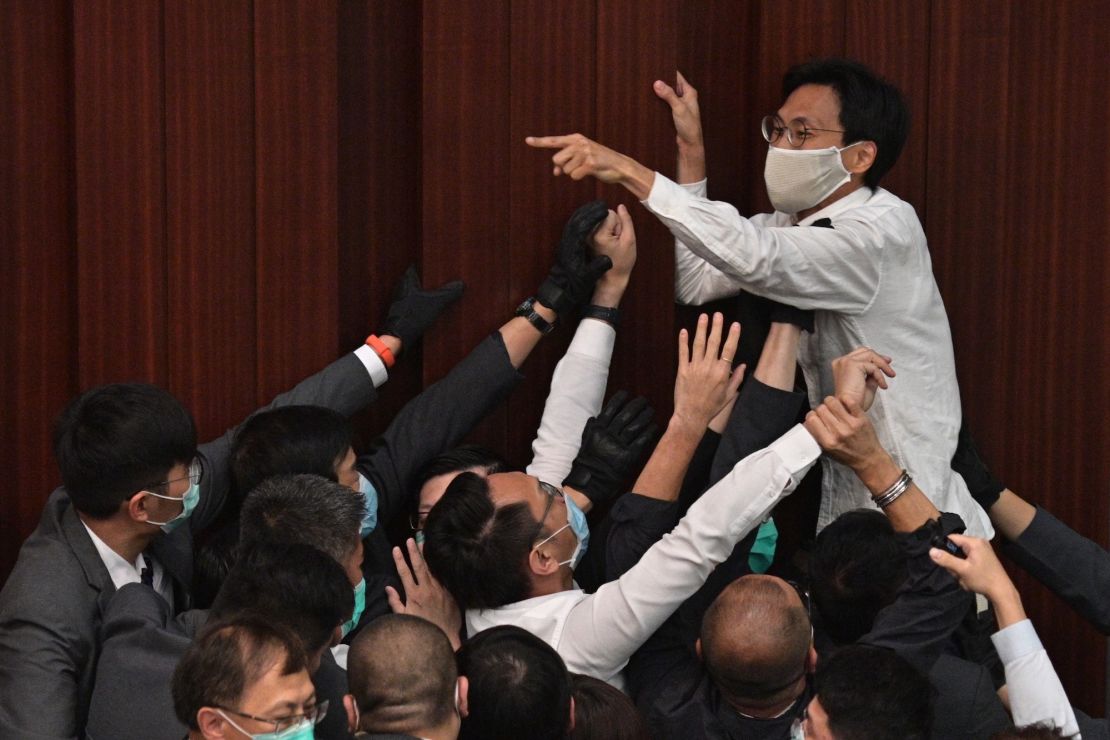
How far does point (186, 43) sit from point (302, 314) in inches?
23.2

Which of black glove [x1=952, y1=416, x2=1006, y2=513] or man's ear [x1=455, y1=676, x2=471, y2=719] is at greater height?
black glove [x1=952, y1=416, x2=1006, y2=513]

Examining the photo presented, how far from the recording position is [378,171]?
319 centimetres

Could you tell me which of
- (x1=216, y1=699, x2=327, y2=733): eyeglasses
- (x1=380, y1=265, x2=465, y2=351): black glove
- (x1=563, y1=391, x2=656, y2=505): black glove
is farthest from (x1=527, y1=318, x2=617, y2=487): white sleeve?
(x1=216, y1=699, x2=327, y2=733): eyeglasses

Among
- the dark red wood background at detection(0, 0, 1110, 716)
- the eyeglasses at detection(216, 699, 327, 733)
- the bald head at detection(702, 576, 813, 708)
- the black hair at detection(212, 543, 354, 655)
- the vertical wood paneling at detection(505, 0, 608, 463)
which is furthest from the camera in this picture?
the vertical wood paneling at detection(505, 0, 608, 463)

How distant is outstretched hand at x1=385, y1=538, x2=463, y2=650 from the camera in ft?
8.95

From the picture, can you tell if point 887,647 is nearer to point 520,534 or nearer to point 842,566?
point 842,566

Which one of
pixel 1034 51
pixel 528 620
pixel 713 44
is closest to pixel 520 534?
pixel 528 620

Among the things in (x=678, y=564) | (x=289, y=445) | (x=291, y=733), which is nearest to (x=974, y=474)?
(x=678, y=564)

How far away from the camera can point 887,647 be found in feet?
7.58

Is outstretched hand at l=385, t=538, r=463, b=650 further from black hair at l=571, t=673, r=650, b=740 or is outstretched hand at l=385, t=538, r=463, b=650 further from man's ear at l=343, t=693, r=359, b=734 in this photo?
man's ear at l=343, t=693, r=359, b=734

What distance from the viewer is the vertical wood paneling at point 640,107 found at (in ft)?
10.3

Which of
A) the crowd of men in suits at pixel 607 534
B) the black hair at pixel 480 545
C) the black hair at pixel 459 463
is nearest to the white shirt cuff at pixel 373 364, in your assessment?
the crowd of men in suits at pixel 607 534

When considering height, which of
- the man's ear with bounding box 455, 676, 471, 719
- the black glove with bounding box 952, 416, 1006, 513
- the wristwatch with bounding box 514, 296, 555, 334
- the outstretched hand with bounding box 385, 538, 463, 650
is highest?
the wristwatch with bounding box 514, 296, 555, 334

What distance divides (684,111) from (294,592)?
144 centimetres
